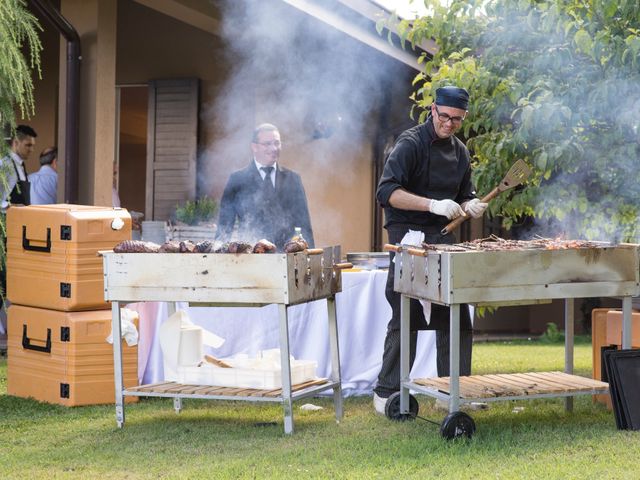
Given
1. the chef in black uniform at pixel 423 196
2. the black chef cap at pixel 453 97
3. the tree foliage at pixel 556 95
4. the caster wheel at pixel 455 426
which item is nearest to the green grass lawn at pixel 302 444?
the caster wheel at pixel 455 426

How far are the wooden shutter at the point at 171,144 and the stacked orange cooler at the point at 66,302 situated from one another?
12.4 ft

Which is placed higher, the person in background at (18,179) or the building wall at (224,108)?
the building wall at (224,108)

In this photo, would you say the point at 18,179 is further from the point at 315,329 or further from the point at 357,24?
the point at 357,24

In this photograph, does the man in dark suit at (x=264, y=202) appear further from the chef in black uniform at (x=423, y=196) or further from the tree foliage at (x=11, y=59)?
the tree foliage at (x=11, y=59)

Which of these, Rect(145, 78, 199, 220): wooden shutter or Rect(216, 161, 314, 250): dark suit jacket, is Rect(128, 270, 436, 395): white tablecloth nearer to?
Rect(216, 161, 314, 250): dark suit jacket

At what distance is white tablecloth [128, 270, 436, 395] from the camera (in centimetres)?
617

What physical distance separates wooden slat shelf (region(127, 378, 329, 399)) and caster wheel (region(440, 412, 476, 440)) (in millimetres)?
815

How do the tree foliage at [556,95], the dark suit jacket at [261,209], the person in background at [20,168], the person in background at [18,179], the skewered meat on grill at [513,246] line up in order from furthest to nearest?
the person in background at [18,179]
the person in background at [20,168]
the dark suit jacket at [261,209]
the tree foliage at [556,95]
the skewered meat on grill at [513,246]

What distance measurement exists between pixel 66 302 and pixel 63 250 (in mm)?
285

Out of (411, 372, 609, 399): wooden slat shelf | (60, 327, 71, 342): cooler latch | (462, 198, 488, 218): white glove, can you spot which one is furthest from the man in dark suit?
(411, 372, 609, 399): wooden slat shelf

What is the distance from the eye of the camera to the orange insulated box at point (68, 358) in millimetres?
5656

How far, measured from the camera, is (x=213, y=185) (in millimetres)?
9719

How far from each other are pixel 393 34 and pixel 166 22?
2268mm

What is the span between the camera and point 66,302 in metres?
5.68
